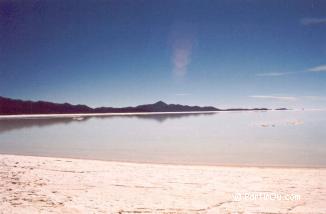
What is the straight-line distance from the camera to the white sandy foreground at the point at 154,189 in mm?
7629

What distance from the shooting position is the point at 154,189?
31.2ft

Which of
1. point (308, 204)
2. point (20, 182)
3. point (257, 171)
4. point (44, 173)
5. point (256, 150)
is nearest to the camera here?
point (308, 204)

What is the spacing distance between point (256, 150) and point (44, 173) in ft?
41.3

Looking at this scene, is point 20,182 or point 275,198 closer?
point 275,198

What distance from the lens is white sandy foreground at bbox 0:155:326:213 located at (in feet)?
25.0

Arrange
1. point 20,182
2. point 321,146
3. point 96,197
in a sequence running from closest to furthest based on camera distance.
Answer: point 96,197, point 20,182, point 321,146

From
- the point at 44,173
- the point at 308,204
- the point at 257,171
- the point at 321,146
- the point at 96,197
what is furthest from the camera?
the point at 321,146

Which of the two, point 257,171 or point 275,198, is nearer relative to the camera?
point 275,198

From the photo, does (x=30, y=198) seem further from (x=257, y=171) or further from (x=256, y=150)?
(x=256, y=150)

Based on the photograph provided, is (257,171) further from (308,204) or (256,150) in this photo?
(256,150)

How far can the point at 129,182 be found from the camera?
10594 mm

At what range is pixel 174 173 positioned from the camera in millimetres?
12188

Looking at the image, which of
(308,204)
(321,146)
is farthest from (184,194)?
(321,146)

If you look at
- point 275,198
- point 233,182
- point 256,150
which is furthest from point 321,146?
point 275,198
